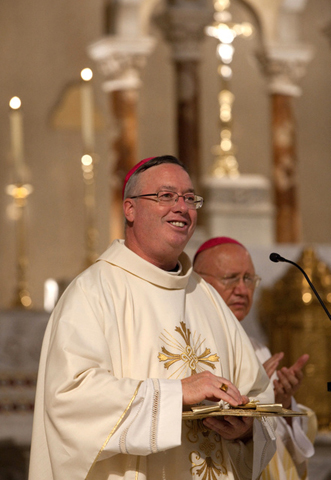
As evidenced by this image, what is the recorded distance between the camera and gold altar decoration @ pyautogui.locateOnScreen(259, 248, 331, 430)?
6.16 m

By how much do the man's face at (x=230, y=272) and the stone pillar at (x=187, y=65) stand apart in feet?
16.5

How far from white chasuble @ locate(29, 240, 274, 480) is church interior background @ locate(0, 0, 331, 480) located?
2.97 m

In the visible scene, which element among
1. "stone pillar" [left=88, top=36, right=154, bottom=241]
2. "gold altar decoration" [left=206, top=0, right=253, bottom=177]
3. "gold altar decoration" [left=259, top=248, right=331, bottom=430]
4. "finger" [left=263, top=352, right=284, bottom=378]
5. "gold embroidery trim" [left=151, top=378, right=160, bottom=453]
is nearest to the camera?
"gold embroidery trim" [left=151, top=378, right=160, bottom=453]

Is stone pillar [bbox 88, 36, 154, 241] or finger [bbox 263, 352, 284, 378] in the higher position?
stone pillar [bbox 88, 36, 154, 241]

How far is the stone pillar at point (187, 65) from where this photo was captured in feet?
30.1

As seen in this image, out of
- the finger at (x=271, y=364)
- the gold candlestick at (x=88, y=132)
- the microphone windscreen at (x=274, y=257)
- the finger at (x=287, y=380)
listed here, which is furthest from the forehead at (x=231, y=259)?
the gold candlestick at (x=88, y=132)

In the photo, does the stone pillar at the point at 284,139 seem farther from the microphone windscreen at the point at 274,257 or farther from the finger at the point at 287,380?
the microphone windscreen at the point at 274,257

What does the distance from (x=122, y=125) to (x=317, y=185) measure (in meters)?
4.02

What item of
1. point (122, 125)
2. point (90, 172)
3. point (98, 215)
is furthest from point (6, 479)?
point (98, 215)

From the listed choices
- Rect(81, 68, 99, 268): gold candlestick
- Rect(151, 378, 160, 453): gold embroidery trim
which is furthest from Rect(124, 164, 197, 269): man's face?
Rect(81, 68, 99, 268): gold candlestick

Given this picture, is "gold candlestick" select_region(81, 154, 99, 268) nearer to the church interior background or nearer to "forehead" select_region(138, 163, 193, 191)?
the church interior background

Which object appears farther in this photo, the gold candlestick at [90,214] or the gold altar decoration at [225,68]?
the gold altar decoration at [225,68]

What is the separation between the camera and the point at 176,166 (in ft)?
10.7

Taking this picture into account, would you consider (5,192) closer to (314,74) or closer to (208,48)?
(208,48)
